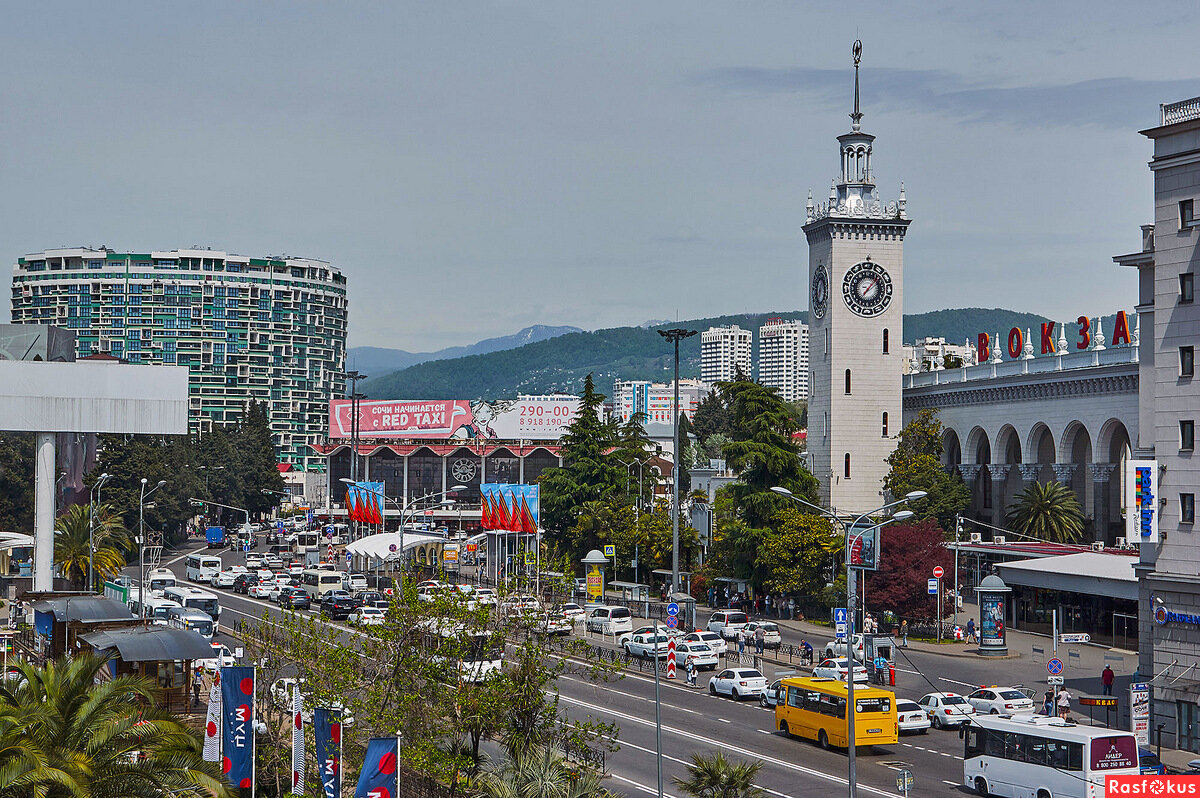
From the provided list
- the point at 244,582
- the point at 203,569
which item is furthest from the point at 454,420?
the point at 244,582

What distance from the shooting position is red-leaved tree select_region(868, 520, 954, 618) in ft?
237

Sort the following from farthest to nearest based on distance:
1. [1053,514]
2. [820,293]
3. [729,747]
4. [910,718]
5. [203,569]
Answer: [203,569] < [820,293] < [1053,514] < [910,718] < [729,747]

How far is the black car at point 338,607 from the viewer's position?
76.8 meters

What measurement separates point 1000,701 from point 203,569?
67.6 meters

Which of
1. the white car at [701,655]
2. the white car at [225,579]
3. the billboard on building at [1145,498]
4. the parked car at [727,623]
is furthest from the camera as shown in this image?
the white car at [225,579]

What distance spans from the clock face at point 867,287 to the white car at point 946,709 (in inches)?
1943

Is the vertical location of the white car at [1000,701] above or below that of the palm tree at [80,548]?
below

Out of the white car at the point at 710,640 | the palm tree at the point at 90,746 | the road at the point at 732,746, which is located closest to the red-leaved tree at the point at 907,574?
the white car at the point at 710,640

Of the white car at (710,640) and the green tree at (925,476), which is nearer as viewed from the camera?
the white car at (710,640)

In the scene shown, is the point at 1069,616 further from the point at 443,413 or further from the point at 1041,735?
the point at 443,413

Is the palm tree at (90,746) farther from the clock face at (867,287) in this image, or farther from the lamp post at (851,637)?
the clock face at (867,287)

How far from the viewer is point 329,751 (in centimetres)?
2780

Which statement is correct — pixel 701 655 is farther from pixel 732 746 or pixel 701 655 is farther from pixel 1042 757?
pixel 1042 757

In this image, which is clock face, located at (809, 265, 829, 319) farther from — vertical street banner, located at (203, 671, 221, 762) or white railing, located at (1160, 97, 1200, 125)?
vertical street banner, located at (203, 671, 221, 762)
